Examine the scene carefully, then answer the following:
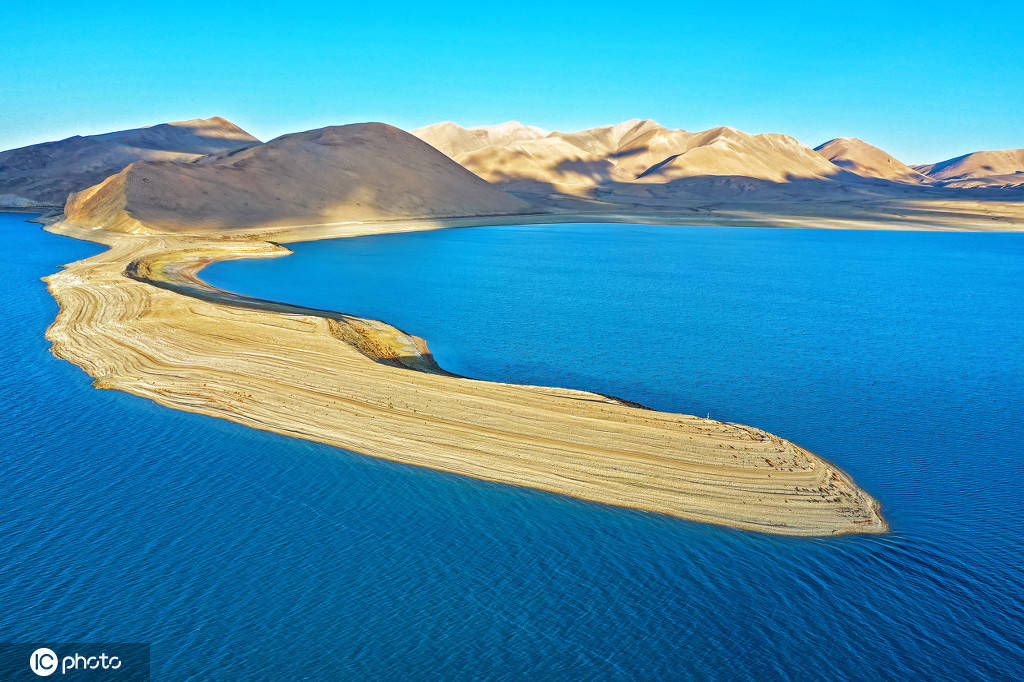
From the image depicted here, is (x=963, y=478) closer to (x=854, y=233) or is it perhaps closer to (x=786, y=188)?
(x=854, y=233)

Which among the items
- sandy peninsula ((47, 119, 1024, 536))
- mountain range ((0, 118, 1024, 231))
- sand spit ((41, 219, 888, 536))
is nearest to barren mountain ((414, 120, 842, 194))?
mountain range ((0, 118, 1024, 231))

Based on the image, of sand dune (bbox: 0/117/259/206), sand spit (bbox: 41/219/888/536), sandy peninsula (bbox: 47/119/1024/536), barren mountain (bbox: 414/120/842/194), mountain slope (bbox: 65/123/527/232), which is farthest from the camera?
barren mountain (bbox: 414/120/842/194)

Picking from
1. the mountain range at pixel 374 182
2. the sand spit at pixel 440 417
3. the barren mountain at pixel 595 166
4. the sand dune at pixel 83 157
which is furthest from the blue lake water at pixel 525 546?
the barren mountain at pixel 595 166

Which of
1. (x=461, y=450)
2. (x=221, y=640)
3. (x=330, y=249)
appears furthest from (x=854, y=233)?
(x=221, y=640)

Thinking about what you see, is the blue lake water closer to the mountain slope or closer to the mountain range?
the mountain slope

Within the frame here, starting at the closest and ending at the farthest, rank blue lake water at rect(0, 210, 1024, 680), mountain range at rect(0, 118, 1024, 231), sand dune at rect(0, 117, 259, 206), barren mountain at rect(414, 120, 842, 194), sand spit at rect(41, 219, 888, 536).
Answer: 1. blue lake water at rect(0, 210, 1024, 680)
2. sand spit at rect(41, 219, 888, 536)
3. mountain range at rect(0, 118, 1024, 231)
4. sand dune at rect(0, 117, 259, 206)
5. barren mountain at rect(414, 120, 842, 194)

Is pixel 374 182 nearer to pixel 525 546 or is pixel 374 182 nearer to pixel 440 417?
pixel 440 417
